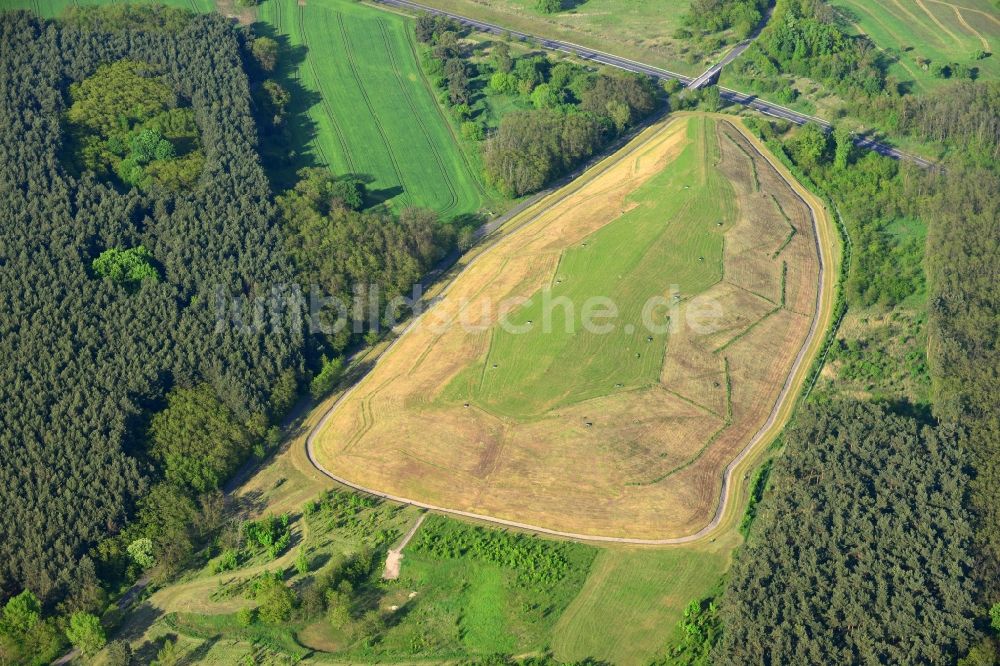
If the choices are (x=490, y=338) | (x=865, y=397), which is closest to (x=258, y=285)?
(x=490, y=338)

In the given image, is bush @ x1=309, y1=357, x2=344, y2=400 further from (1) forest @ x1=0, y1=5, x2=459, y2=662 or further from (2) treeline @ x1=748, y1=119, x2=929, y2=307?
(2) treeline @ x1=748, y1=119, x2=929, y2=307

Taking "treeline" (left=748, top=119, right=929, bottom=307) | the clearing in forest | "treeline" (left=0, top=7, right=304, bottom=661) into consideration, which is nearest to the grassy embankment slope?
the clearing in forest

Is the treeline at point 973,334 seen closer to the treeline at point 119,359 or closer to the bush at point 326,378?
the bush at point 326,378

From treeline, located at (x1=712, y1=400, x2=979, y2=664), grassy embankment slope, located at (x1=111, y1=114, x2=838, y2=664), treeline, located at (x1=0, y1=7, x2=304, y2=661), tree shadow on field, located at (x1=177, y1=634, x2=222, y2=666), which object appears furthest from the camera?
treeline, located at (x1=0, y1=7, x2=304, y2=661)

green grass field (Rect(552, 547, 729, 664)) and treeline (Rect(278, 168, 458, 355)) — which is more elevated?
treeline (Rect(278, 168, 458, 355))

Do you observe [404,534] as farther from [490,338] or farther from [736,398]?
[736,398]

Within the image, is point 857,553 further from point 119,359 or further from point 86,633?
point 119,359
